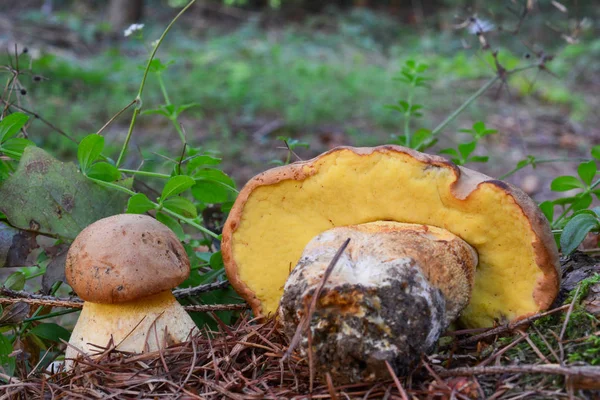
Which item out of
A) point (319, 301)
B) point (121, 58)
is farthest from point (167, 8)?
point (319, 301)

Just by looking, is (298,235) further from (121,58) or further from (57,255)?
(121,58)

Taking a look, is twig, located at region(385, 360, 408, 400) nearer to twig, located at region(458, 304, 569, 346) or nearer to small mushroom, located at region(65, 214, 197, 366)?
twig, located at region(458, 304, 569, 346)

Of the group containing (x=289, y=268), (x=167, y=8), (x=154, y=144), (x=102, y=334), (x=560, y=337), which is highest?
(x=560, y=337)

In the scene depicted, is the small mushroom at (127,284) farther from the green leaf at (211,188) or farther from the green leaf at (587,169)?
the green leaf at (587,169)

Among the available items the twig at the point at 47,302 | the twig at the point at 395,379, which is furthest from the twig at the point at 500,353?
the twig at the point at 47,302

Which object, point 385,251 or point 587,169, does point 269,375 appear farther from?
point 587,169

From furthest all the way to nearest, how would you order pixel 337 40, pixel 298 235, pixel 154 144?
pixel 337 40, pixel 154 144, pixel 298 235
